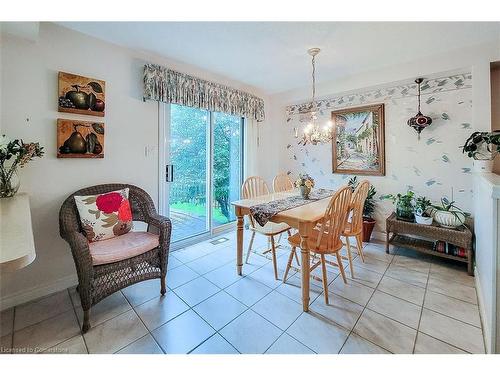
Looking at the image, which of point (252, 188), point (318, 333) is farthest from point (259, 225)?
point (318, 333)

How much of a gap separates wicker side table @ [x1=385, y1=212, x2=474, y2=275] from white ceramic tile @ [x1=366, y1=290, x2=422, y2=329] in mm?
1009

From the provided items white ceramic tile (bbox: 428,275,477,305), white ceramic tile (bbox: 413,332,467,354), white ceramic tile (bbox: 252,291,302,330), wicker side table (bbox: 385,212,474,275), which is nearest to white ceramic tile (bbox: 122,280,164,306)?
white ceramic tile (bbox: 252,291,302,330)

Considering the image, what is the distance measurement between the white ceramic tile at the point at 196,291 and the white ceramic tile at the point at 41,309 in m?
0.87

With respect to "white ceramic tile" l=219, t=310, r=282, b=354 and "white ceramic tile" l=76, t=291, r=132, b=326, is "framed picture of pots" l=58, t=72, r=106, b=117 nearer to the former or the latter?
"white ceramic tile" l=76, t=291, r=132, b=326

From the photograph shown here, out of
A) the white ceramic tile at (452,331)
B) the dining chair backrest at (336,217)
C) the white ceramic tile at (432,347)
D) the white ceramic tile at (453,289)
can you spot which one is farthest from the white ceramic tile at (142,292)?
the white ceramic tile at (453,289)

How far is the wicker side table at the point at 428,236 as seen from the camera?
2.25 metres

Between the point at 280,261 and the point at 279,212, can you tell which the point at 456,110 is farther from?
the point at 280,261

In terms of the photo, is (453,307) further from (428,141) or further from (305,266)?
(428,141)

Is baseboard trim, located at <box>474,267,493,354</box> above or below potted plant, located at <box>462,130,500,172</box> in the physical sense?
below

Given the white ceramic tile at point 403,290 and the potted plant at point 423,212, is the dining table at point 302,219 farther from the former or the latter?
the potted plant at point 423,212

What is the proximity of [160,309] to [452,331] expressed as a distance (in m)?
2.11

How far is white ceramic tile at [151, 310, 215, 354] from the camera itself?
1.41 m

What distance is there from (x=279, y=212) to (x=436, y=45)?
97.0 inches

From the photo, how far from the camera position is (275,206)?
2.12 meters
